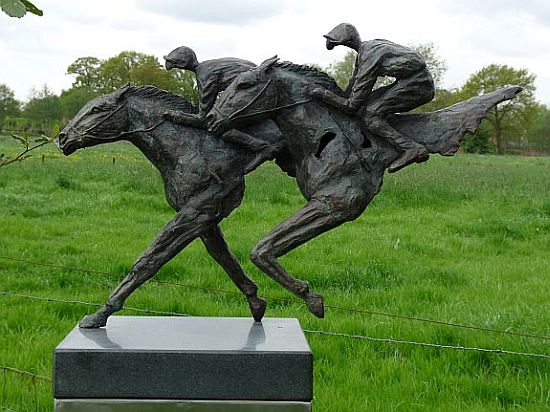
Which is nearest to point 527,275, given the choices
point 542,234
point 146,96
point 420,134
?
point 542,234

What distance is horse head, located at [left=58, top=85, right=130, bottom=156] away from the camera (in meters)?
3.58

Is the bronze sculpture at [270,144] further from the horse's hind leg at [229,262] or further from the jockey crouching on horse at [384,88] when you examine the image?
the horse's hind leg at [229,262]

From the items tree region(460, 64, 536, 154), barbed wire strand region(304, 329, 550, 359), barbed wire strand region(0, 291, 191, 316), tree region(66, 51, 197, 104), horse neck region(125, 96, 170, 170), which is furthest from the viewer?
tree region(460, 64, 536, 154)

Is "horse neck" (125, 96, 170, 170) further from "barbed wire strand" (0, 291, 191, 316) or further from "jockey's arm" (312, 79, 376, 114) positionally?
"barbed wire strand" (0, 291, 191, 316)

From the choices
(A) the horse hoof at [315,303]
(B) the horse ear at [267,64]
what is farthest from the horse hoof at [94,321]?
(B) the horse ear at [267,64]

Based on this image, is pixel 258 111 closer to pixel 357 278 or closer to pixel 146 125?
pixel 146 125

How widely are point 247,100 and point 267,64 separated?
20cm

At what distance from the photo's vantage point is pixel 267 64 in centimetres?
343

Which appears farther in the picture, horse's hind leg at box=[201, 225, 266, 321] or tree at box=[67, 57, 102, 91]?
tree at box=[67, 57, 102, 91]

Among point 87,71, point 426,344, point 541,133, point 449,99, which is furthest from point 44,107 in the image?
point 541,133

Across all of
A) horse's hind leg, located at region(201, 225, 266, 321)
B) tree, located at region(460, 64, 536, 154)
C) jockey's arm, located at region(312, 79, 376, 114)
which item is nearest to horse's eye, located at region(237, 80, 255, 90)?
jockey's arm, located at region(312, 79, 376, 114)

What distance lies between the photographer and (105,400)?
130 inches

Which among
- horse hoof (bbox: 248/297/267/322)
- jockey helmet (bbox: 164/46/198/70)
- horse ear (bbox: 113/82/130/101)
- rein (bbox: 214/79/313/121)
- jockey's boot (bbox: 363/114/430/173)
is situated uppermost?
jockey helmet (bbox: 164/46/198/70)

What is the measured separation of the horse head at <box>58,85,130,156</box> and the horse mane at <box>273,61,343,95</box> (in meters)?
0.78
